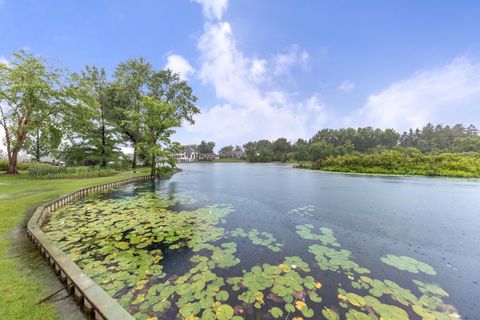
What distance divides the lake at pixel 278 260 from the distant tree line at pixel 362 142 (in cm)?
3834

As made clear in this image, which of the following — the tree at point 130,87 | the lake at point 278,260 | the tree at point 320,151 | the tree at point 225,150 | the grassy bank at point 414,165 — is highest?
the tree at point 130,87

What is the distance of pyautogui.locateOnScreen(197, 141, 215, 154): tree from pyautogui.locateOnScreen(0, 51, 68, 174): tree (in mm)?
67087

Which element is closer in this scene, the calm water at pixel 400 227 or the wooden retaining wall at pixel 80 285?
the wooden retaining wall at pixel 80 285

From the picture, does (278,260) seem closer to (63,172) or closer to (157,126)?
(157,126)

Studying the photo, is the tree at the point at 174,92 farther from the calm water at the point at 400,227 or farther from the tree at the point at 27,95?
the calm water at the point at 400,227

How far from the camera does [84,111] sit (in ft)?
48.8

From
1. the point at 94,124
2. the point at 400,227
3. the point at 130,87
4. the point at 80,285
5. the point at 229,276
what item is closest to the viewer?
the point at 80,285

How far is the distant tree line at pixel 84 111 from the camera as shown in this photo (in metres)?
12.9

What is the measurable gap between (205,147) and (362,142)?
5878 centimetres

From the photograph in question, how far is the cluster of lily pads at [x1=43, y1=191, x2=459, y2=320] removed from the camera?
220 centimetres

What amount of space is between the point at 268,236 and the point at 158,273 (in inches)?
100

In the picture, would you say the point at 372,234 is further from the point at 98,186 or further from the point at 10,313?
the point at 98,186

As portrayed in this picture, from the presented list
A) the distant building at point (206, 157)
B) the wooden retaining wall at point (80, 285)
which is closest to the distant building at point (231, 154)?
the distant building at point (206, 157)

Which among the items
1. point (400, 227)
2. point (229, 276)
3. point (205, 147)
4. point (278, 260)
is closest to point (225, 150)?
point (205, 147)
